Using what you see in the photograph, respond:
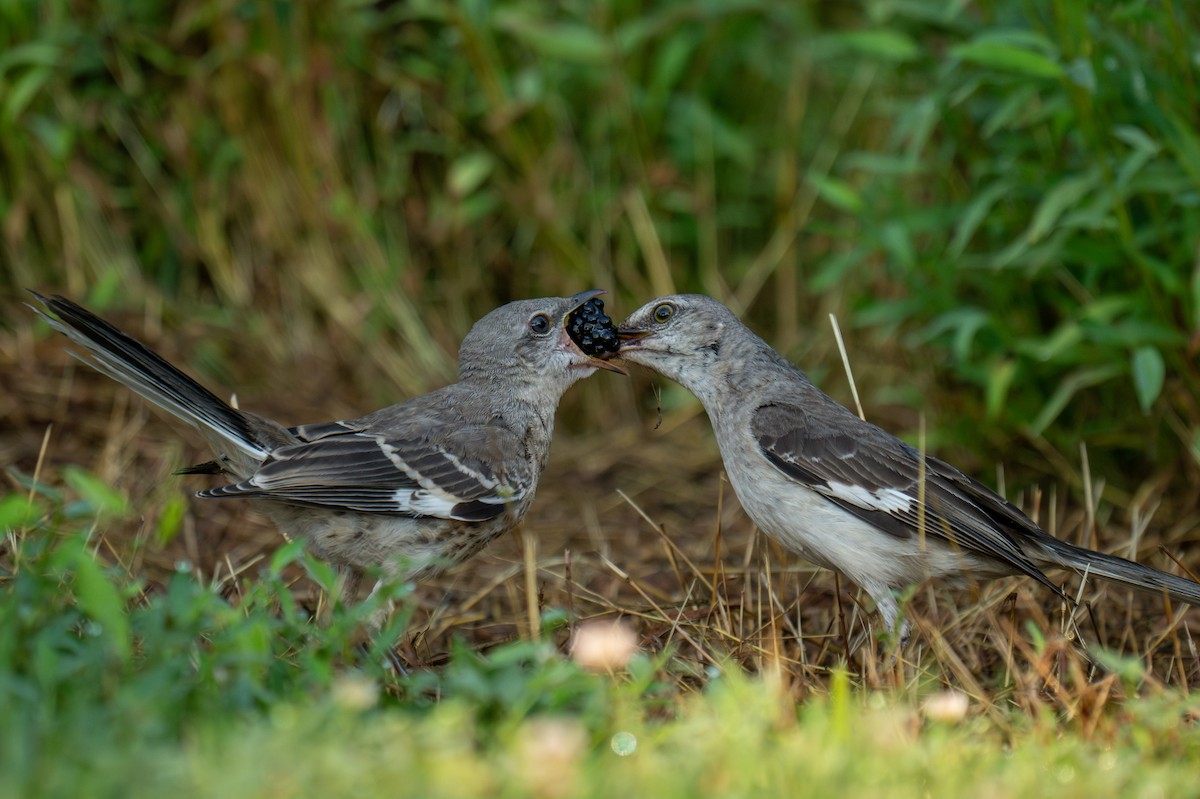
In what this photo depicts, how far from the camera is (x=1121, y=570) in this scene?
161 inches

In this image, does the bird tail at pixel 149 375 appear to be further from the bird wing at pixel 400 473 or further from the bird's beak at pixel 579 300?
the bird's beak at pixel 579 300

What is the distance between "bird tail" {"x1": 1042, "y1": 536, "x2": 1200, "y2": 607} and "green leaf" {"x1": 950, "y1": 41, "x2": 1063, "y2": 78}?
1572mm

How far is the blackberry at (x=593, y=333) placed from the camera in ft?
16.0

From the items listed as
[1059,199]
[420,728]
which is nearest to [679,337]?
[1059,199]

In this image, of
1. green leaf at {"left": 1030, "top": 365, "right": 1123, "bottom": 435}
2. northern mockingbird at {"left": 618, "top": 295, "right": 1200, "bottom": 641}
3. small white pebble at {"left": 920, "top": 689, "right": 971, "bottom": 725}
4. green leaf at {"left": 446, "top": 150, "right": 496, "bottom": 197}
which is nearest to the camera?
small white pebble at {"left": 920, "top": 689, "right": 971, "bottom": 725}

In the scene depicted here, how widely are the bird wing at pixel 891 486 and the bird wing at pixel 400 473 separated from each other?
0.89 metres

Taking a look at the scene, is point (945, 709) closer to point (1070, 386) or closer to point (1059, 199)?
point (1059, 199)

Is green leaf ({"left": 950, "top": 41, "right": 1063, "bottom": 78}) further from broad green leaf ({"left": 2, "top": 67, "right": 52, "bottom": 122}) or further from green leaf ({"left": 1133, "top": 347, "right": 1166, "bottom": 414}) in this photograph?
broad green leaf ({"left": 2, "top": 67, "right": 52, "bottom": 122})

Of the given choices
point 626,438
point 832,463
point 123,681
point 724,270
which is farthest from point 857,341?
point 123,681

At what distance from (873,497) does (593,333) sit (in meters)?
1.24

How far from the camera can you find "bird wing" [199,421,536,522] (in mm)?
4242

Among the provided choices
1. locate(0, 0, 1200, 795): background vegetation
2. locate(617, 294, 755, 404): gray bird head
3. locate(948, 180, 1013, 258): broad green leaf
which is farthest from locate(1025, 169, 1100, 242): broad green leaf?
locate(617, 294, 755, 404): gray bird head

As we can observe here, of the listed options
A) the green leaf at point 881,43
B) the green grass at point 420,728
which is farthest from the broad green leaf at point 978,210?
the green grass at point 420,728

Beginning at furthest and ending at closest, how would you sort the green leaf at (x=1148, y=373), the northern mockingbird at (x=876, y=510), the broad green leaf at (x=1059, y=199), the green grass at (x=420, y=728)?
the broad green leaf at (x=1059, y=199)
the green leaf at (x=1148, y=373)
the northern mockingbird at (x=876, y=510)
the green grass at (x=420, y=728)
